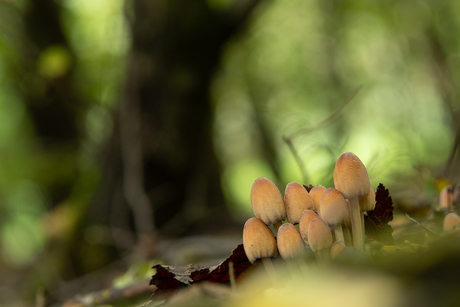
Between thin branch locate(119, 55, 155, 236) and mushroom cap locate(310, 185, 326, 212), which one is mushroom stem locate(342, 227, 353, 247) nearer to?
mushroom cap locate(310, 185, 326, 212)

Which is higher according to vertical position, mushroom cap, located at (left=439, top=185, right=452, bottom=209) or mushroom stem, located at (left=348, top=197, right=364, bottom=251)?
mushroom cap, located at (left=439, top=185, right=452, bottom=209)

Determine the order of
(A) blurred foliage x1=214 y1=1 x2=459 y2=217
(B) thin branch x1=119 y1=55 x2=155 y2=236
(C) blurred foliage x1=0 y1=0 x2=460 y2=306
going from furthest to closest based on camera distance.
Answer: (A) blurred foliage x1=214 y1=1 x2=459 y2=217 < (C) blurred foliage x1=0 y1=0 x2=460 y2=306 < (B) thin branch x1=119 y1=55 x2=155 y2=236

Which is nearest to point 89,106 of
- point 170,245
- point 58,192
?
point 58,192

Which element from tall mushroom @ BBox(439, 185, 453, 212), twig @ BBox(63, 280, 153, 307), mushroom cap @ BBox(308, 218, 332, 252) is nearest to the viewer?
mushroom cap @ BBox(308, 218, 332, 252)

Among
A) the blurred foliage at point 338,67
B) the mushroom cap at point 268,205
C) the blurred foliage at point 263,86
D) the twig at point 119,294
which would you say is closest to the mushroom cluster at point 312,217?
the mushroom cap at point 268,205

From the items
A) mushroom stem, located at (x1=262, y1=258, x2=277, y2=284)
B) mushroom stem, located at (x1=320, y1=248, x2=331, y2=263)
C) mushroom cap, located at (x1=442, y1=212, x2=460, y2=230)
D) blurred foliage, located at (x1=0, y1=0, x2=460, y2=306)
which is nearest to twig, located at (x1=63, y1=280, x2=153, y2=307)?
mushroom stem, located at (x1=262, y1=258, x2=277, y2=284)

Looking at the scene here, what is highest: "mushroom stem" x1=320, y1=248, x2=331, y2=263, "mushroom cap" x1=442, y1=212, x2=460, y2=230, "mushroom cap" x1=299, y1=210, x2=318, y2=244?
"mushroom cap" x1=299, y1=210, x2=318, y2=244

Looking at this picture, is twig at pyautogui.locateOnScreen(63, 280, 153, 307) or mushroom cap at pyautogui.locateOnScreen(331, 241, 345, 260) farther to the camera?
twig at pyautogui.locateOnScreen(63, 280, 153, 307)
